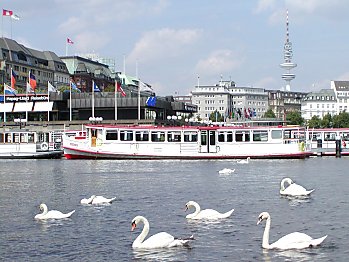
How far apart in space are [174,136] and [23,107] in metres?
Result: 46.9

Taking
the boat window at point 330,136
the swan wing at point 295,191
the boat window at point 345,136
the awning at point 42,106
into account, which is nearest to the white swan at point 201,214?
the swan wing at point 295,191

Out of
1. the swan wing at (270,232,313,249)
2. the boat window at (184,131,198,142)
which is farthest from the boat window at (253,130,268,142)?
the swan wing at (270,232,313,249)

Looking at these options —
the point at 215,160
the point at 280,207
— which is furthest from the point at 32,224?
the point at 215,160

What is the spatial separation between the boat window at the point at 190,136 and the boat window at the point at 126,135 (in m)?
7.08

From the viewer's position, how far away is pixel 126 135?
87438 mm

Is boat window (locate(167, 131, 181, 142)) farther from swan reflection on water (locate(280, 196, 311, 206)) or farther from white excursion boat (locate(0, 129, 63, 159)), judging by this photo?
swan reflection on water (locate(280, 196, 311, 206))

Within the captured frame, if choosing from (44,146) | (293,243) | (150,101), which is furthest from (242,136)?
(293,243)

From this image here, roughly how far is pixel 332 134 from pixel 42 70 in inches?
4167

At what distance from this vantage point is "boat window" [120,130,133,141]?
87375 mm

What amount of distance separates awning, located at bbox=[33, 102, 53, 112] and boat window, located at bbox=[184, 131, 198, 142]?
145ft

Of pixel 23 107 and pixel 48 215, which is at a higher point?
pixel 23 107

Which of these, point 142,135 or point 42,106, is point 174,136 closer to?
point 142,135

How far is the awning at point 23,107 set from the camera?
126250mm

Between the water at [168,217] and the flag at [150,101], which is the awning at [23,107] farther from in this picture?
the water at [168,217]
